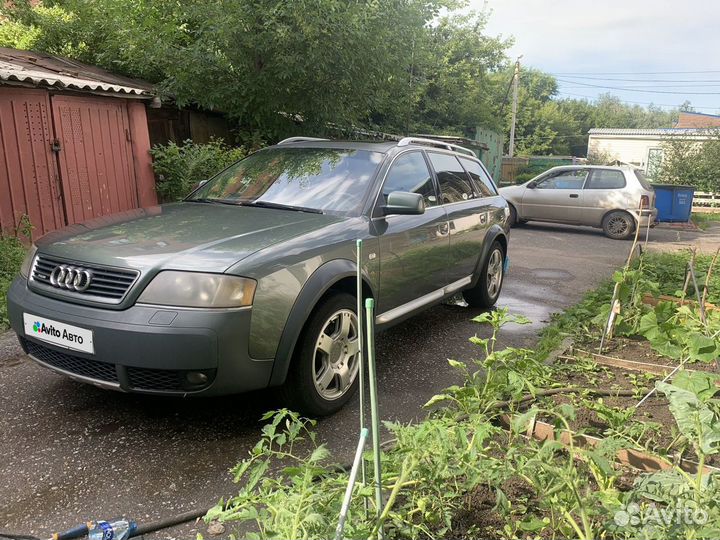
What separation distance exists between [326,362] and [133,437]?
1132 mm

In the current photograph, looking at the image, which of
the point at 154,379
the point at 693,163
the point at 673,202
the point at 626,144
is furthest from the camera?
the point at 626,144

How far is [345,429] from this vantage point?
3260 mm

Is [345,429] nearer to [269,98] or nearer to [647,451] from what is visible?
[647,451]

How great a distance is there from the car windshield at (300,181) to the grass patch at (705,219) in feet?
47.6

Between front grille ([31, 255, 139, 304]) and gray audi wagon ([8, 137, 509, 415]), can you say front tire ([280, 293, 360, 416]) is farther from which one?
front grille ([31, 255, 139, 304])

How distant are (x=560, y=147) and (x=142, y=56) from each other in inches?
1794

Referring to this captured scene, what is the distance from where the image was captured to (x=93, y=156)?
779 centimetres

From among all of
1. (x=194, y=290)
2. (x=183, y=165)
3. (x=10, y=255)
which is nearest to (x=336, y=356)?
(x=194, y=290)

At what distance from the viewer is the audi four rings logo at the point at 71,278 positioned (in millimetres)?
2904


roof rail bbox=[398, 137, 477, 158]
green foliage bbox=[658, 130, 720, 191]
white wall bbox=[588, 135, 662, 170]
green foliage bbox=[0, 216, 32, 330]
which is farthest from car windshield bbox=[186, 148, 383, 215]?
white wall bbox=[588, 135, 662, 170]

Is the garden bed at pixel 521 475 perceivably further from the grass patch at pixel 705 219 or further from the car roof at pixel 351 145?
the grass patch at pixel 705 219

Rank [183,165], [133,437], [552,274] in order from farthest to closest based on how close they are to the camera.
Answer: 1. [183,165]
2. [552,274]
3. [133,437]

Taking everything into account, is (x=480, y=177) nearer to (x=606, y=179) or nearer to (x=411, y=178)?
(x=411, y=178)

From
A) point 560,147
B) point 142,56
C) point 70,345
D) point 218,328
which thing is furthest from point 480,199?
point 560,147
